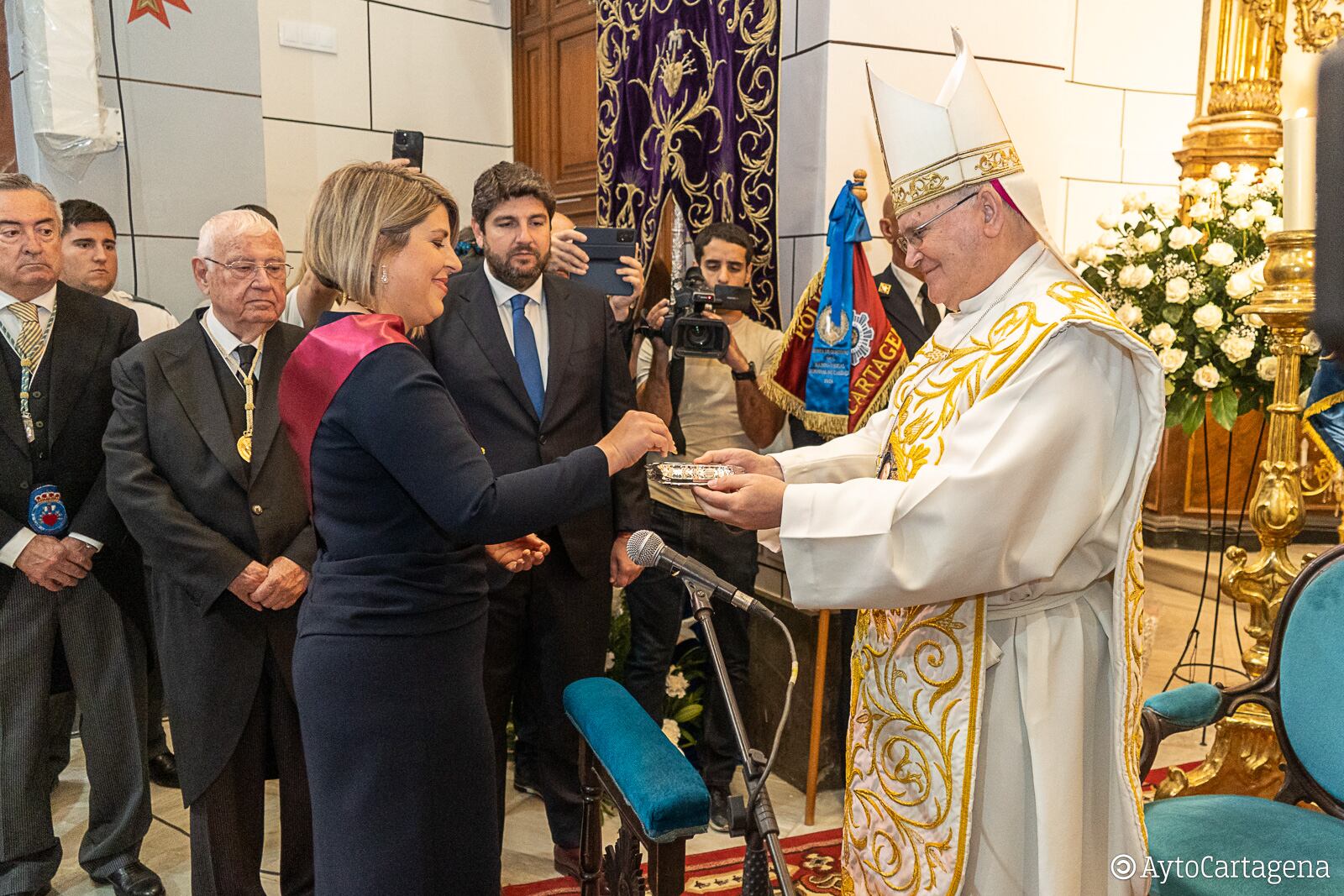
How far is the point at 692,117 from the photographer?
3654 mm

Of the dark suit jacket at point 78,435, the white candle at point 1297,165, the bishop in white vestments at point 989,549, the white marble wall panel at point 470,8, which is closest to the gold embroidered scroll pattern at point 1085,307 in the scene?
the bishop in white vestments at point 989,549

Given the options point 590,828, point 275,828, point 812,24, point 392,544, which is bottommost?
point 275,828

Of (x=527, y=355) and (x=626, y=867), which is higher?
(x=527, y=355)

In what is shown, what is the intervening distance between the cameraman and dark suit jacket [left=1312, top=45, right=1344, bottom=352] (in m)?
2.61

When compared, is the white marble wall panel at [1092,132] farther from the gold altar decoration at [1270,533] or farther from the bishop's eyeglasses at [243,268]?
the bishop's eyeglasses at [243,268]

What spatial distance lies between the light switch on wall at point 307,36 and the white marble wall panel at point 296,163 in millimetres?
378

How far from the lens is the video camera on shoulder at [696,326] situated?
9.62ft

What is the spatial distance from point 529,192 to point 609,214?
1.38m

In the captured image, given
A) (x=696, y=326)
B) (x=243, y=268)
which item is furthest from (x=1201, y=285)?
(x=243, y=268)

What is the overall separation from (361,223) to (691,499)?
159cm

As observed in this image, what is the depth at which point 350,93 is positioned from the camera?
17.0 feet

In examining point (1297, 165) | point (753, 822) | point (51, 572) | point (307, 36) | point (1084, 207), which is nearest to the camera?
point (753, 822)

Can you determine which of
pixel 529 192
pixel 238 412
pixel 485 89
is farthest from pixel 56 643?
pixel 485 89

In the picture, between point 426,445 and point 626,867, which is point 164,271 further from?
point 626,867
